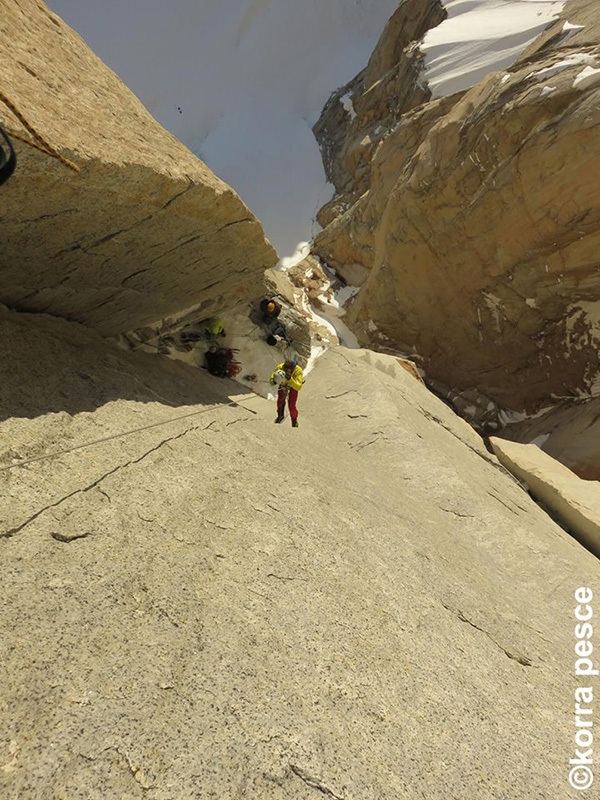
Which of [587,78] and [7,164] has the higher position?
[587,78]

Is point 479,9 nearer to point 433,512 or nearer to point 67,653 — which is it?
point 433,512

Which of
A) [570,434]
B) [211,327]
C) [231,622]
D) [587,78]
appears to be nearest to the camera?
[231,622]

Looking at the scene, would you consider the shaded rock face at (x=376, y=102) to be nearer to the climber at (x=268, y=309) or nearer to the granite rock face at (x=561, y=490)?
the climber at (x=268, y=309)

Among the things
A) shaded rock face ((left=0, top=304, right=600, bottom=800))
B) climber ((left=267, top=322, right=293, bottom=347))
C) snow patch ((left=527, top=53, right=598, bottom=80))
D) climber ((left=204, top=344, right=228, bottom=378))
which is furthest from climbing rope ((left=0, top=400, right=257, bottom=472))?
snow patch ((left=527, top=53, right=598, bottom=80))

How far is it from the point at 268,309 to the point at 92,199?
5.88 m

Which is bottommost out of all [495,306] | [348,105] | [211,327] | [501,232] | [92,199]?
[211,327]

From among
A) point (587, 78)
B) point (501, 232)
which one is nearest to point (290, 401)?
point (501, 232)

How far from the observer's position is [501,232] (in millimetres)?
10789

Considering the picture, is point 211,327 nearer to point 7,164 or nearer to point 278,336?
point 278,336

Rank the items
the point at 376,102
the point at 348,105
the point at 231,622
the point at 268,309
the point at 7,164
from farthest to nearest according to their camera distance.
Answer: the point at 348,105 → the point at 376,102 → the point at 268,309 → the point at 231,622 → the point at 7,164

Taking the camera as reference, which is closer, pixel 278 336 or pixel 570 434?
pixel 278 336

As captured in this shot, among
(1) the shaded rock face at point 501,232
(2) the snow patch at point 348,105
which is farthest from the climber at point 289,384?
(2) the snow patch at point 348,105

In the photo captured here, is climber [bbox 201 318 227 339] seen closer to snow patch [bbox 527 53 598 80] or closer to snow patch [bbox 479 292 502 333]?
snow patch [bbox 479 292 502 333]

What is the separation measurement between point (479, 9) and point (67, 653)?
22.8m
